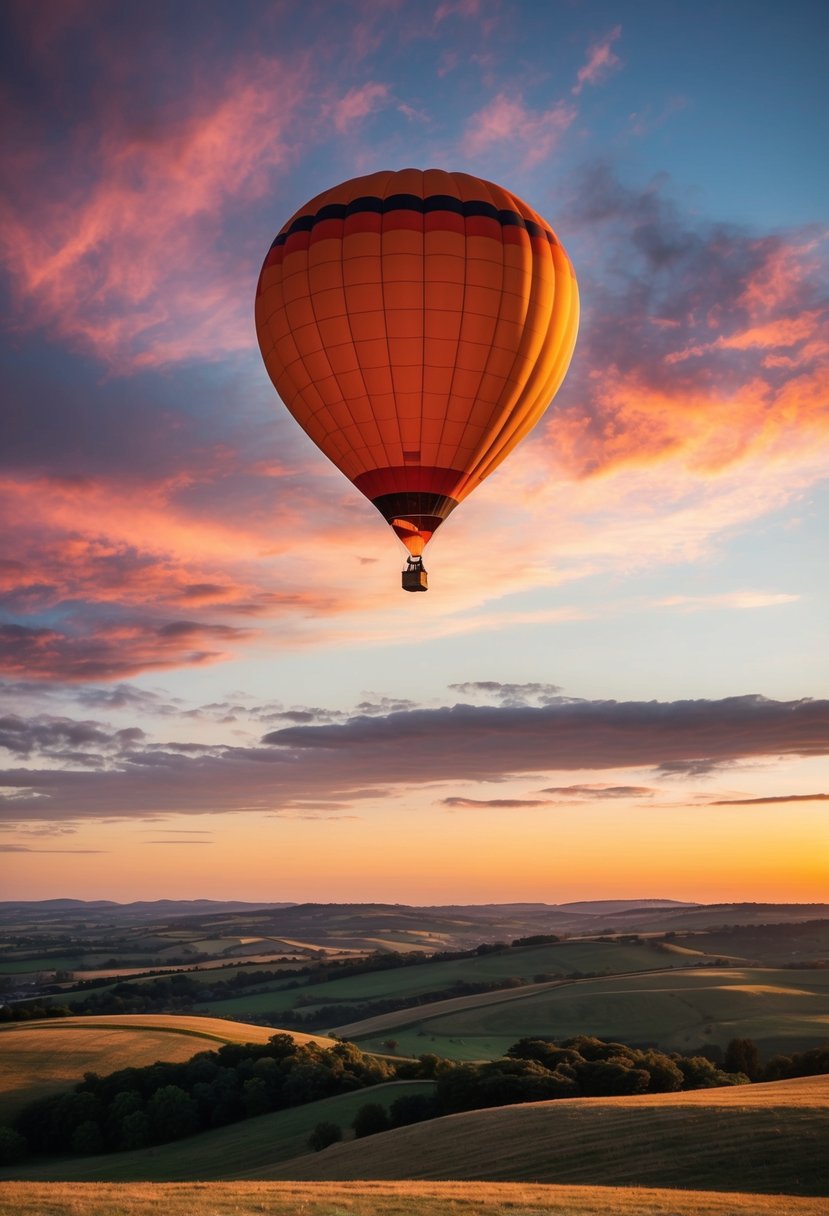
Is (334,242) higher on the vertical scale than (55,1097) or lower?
higher

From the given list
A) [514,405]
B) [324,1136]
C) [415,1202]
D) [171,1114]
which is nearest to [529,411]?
[514,405]

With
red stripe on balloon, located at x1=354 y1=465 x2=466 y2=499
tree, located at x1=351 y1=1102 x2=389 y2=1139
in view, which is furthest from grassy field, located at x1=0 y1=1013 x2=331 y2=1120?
red stripe on balloon, located at x1=354 y1=465 x2=466 y2=499

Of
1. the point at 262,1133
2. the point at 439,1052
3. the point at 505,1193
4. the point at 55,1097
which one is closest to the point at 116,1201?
the point at 505,1193

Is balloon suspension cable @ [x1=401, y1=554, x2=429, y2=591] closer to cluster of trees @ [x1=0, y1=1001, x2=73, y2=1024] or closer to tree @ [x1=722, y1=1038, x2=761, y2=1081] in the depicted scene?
tree @ [x1=722, y1=1038, x2=761, y2=1081]

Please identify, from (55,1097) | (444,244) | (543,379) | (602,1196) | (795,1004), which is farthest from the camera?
(795,1004)

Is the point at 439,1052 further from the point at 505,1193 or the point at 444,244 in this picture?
the point at 444,244

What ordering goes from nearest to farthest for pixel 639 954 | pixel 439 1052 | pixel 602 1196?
pixel 602 1196 → pixel 439 1052 → pixel 639 954

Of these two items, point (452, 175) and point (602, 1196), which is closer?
point (602, 1196)
